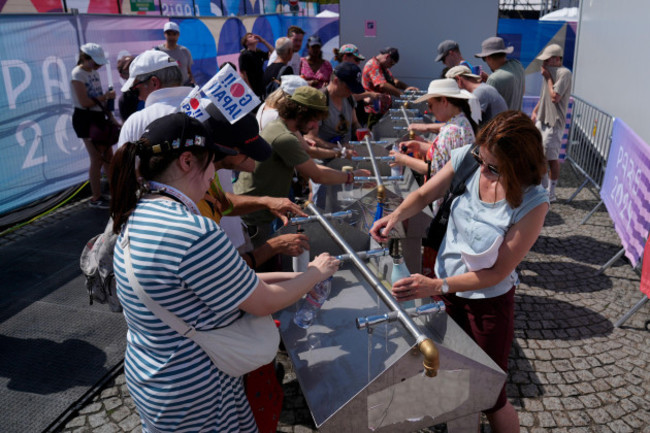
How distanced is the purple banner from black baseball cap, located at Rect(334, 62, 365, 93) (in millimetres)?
2630

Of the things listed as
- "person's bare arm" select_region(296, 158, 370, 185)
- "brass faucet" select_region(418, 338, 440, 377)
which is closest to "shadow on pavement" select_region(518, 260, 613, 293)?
"person's bare arm" select_region(296, 158, 370, 185)

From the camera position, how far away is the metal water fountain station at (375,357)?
1.69 meters

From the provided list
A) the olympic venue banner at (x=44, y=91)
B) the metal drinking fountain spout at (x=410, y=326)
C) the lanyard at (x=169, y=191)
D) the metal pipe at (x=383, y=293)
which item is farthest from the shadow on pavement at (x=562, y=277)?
the olympic venue banner at (x=44, y=91)

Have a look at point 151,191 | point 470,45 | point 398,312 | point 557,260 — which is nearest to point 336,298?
point 398,312

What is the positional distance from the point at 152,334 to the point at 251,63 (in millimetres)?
6224

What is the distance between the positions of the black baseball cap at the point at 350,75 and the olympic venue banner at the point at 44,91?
138 inches

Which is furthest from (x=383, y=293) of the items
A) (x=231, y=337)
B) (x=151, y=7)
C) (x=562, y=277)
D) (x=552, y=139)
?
(x=151, y=7)

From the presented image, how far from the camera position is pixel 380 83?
7676 mm

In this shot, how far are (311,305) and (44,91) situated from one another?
5050 millimetres

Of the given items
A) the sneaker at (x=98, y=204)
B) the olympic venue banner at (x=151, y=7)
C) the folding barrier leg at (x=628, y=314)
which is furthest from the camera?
the olympic venue banner at (x=151, y=7)

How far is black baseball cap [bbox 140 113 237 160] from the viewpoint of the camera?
1.57 meters

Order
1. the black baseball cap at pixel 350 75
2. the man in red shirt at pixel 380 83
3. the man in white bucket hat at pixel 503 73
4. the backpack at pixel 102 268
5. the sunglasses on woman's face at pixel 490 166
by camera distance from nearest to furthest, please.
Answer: the sunglasses on woman's face at pixel 490 166
the backpack at pixel 102 268
the black baseball cap at pixel 350 75
the man in white bucket hat at pixel 503 73
the man in red shirt at pixel 380 83

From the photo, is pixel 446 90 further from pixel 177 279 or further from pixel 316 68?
pixel 316 68

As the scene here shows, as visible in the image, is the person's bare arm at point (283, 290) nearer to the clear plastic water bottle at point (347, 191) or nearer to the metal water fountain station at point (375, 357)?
the metal water fountain station at point (375, 357)
